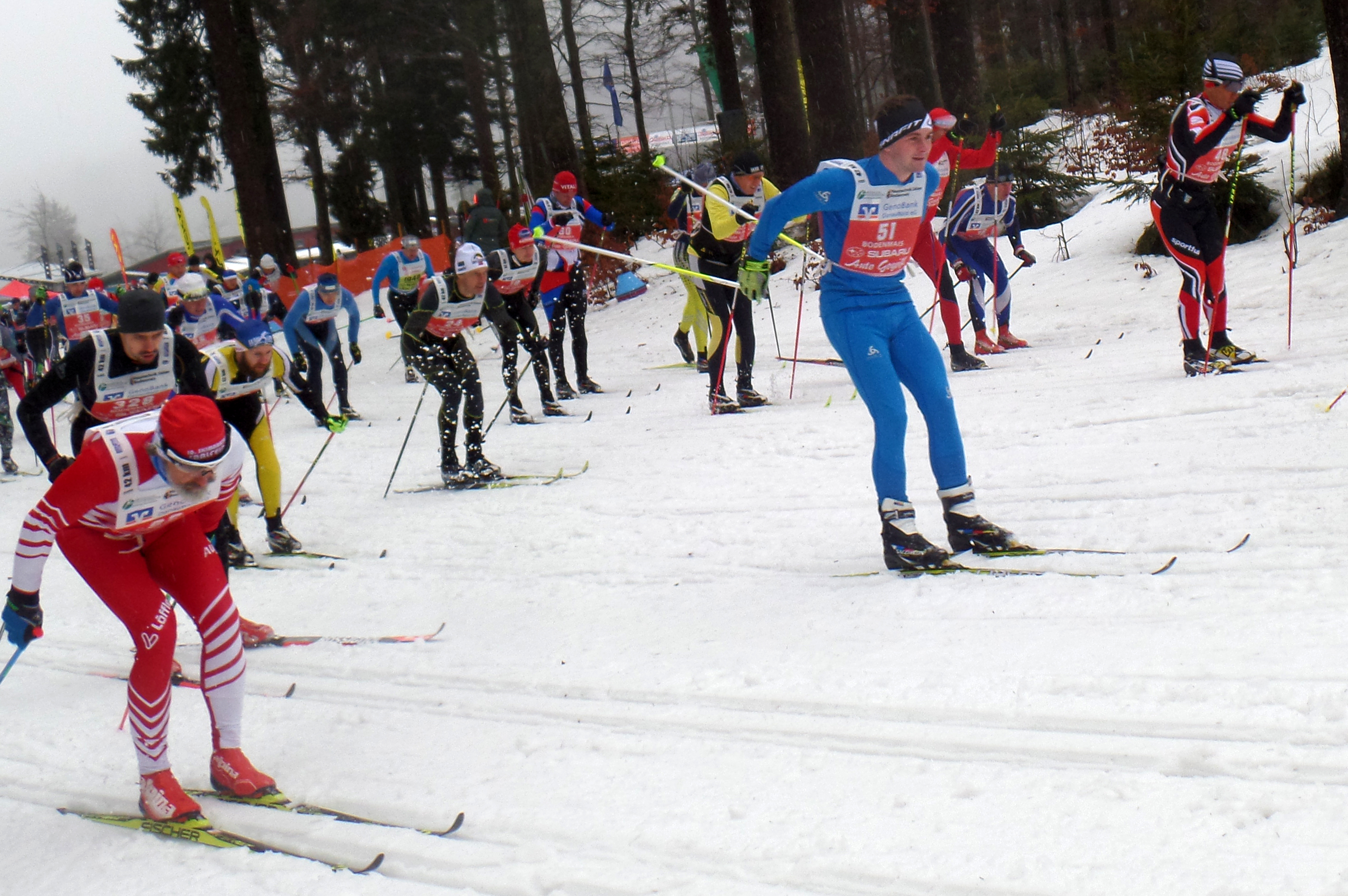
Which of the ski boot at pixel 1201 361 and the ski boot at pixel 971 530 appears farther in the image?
the ski boot at pixel 1201 361

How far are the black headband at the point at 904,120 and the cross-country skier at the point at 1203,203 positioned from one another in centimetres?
357

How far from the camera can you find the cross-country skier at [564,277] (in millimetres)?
10883

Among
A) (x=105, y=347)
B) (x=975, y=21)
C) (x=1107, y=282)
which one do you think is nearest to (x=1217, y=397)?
(x=1107, y=282)

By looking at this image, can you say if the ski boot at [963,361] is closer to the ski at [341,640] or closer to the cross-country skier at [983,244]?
the cross-country skier at [983,244]

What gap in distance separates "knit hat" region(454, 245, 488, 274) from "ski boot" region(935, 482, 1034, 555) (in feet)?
14.3

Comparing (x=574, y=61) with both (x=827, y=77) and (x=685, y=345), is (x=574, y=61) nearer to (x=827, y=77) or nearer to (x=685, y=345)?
(x=827, y=77)

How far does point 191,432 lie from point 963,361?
711cm

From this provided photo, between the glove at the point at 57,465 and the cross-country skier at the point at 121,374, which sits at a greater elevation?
the cross-country skier at the point at 121,374

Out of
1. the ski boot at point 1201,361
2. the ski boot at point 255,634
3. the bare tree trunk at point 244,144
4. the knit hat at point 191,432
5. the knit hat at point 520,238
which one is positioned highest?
the bare tree trunk at point 244,144

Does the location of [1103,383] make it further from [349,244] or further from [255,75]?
[349,244]

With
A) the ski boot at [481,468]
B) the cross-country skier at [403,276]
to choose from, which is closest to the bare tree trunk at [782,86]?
the cross-country skier at [403,276]

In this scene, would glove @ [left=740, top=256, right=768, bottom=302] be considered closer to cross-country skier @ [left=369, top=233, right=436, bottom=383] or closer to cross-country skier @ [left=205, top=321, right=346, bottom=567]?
cross-country skier @ [left=205, top=321, right=346, bottom=567]

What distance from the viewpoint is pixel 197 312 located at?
31.5 feet

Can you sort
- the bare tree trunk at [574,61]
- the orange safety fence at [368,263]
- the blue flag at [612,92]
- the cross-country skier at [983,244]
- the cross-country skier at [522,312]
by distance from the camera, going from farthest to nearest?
the blue flag at [612,92]
the bare tree trunk at [574,61]
the orange safety fence at [368,263]
the cross-country skier at [522,312]
the cross-country skier at [983,244]
